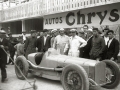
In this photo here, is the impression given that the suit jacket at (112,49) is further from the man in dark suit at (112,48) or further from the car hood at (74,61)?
the car hood at (74,61)

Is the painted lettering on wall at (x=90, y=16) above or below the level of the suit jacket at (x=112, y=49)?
above

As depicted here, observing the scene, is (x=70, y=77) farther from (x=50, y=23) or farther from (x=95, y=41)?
(x=50, y=23)

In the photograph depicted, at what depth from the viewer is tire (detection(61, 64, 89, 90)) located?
13.5ft

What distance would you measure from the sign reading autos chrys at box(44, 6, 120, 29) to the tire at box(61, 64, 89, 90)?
4.04 m

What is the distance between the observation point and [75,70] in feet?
14.3

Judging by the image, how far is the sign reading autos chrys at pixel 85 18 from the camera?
25.3 ft

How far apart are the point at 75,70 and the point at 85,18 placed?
4858 mm

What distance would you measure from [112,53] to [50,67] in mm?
2061

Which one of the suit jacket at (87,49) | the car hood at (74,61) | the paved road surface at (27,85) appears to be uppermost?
the suit jacket at (87,49)

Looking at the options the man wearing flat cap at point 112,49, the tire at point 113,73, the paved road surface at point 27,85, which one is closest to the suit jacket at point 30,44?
the paved road surface at point 27,85

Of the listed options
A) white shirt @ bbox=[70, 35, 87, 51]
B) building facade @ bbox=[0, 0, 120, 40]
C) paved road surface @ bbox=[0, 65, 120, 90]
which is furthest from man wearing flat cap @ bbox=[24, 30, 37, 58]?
building facade @ bbox=[0, 0, 120, 40]

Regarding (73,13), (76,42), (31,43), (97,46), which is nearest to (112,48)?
(97,46)

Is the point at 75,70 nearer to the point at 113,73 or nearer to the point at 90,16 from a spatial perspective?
the point at 113,73

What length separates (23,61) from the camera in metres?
6.10
